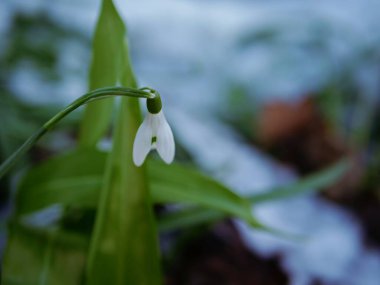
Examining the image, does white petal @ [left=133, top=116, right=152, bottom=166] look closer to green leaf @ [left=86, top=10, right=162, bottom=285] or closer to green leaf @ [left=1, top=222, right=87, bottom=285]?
green leaf @ [left=86, top=10, right=162, bottom=285]

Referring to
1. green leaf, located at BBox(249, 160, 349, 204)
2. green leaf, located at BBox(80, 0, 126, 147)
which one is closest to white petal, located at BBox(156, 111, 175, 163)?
green leaf, located at BBox(80, 0, 126, 147)

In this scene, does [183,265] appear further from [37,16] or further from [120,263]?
[37,16]

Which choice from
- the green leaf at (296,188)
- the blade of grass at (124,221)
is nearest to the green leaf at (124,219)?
the blade of grass at (124,221)

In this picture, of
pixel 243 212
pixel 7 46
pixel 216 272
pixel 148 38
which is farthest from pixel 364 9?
pixel 243 212

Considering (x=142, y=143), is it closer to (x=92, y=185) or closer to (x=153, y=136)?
(x=153, y=136)

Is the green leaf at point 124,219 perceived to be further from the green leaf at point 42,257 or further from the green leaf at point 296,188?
the green leaf at point 296,188
